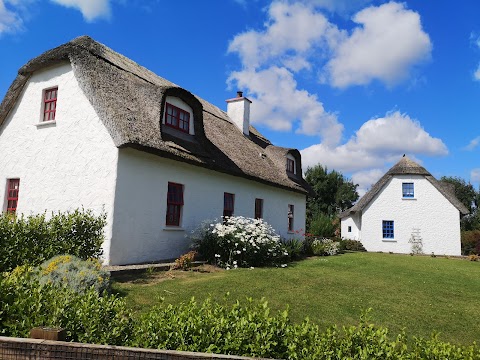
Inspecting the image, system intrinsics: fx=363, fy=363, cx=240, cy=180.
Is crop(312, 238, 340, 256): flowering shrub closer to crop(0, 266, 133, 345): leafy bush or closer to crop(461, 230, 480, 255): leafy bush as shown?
crop(461, 230, 480, 255): leafy bush

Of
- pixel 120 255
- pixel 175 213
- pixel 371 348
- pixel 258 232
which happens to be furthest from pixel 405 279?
pixel 371 348

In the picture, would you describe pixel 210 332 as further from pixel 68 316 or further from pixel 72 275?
pixel 72 275

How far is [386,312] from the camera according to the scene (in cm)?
738

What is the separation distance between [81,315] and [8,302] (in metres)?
1.00

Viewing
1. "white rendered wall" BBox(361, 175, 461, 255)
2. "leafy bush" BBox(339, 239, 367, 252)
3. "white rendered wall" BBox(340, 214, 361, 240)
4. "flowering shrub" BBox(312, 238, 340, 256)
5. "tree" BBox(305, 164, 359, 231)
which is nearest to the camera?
"flowering shrub" BBox(312, 238, 340, 256)

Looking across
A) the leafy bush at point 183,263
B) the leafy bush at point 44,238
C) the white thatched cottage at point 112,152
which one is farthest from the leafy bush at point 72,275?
the leafy bush at point 183,263

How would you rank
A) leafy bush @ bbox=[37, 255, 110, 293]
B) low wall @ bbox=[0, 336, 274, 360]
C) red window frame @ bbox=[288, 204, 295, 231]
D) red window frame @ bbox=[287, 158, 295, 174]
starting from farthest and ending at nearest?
red window frame @ bbox=[287, 158, 295, 174] → red window frame @ bbox=[288, 204, 295, 231] → leafy bush @ bbox=[37, 255, 110, 293] → low wall @ bbox=[0, 336, 274, 360]

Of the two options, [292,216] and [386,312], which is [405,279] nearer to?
[386,312]

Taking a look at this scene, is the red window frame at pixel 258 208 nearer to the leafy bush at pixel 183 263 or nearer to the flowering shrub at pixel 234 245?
the flowering shrub at pixel 234 245

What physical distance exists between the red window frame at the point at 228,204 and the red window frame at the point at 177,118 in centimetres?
352

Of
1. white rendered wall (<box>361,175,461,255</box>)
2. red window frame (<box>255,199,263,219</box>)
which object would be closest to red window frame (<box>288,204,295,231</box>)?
red window frame (<box>255,199,263,219</box>)

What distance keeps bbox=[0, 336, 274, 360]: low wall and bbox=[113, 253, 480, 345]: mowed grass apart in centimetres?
238

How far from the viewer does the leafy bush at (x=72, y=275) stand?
223 inches

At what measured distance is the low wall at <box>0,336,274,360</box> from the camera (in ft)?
9.19
